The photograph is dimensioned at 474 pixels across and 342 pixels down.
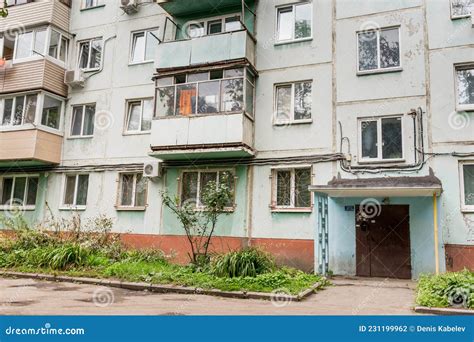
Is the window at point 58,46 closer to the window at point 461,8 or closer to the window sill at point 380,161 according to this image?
the window sill at point 380,161

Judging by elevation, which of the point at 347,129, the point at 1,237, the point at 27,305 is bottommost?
the point at 27,305

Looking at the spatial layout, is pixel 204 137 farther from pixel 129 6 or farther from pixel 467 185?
pixel 467 185

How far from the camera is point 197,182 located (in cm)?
1512

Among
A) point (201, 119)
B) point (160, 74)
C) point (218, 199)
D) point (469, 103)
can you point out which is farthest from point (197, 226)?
point (469, 103)

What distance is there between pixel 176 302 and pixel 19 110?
1267cm

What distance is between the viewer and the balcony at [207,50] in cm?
1434

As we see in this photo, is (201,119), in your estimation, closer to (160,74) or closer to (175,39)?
(160,74)

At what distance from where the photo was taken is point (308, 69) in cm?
1424

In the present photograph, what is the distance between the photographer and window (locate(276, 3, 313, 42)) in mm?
14688

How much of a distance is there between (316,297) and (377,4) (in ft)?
32.3

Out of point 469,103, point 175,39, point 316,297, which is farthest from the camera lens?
point 175,39

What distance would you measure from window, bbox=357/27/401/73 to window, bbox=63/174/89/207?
38.1 feet

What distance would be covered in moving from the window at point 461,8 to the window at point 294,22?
176 inches

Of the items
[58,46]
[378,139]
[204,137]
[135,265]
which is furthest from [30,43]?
[378,139]
